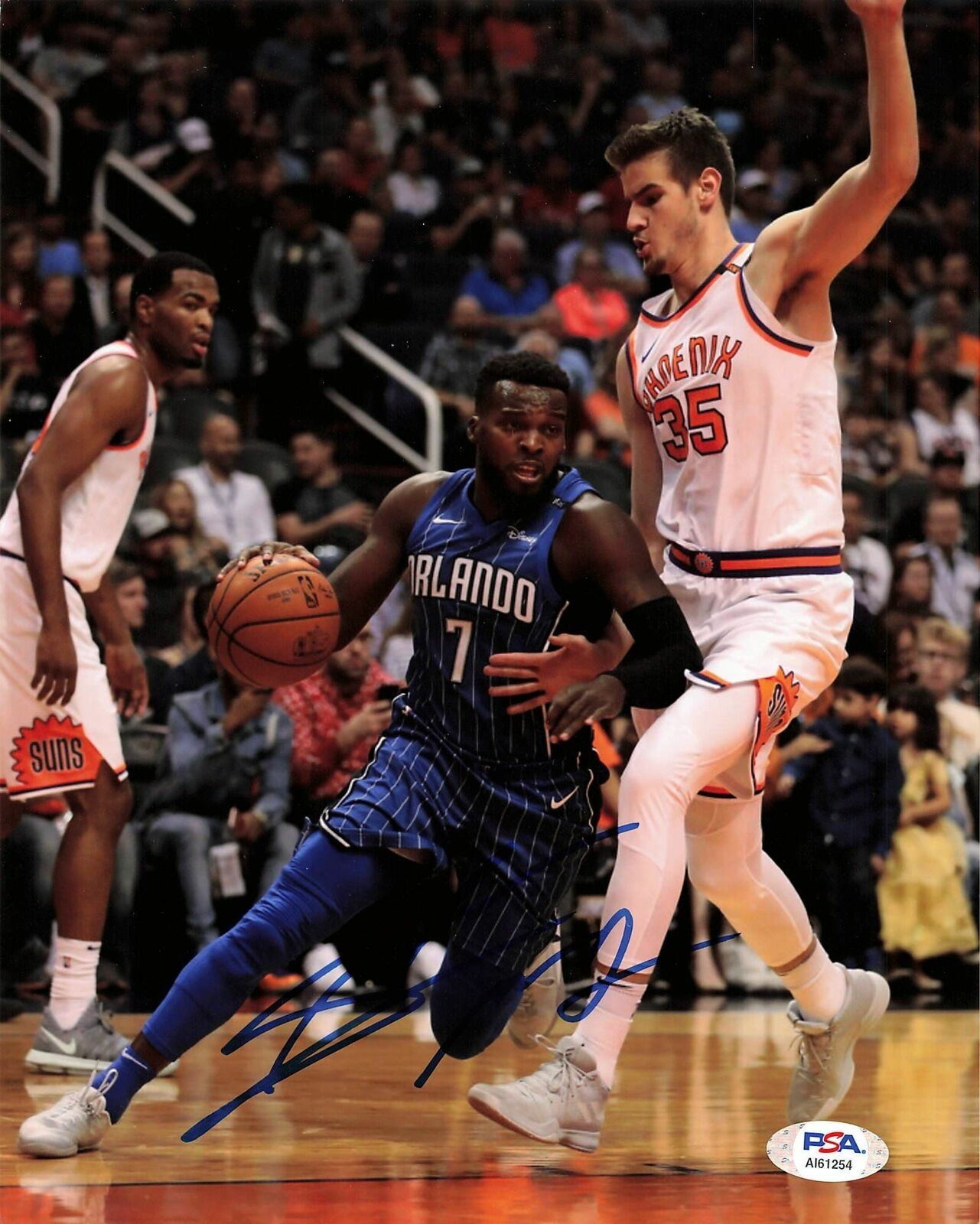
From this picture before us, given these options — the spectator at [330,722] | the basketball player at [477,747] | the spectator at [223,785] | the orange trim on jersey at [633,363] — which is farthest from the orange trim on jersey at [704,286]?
the spectator at [330,722]

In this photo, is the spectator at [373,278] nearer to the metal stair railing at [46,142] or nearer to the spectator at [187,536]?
the metal stair railing at [46,142]

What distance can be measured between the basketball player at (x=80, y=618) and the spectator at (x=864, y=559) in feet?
18.0

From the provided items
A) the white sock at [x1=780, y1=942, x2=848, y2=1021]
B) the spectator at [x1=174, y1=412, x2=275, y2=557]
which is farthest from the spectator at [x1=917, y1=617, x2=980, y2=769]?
the white sock at [x1=780, y1=942, x2=848, y2=1021]

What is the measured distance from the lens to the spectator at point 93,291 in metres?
10.2

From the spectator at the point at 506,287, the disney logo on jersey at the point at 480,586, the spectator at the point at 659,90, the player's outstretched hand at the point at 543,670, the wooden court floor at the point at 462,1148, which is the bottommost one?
the wooden court floor at the point at 462,1148

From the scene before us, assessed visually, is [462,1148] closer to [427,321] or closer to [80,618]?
[80,618]

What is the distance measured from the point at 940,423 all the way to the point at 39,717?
800 cm

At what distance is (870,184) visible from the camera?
13.7 ft

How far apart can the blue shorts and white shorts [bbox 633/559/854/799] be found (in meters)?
0.40

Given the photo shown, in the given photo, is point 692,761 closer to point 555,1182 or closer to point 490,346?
point 555,1182

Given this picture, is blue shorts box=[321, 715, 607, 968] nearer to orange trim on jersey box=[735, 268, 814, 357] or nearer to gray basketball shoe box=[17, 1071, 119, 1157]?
gray basketball shoe box=[17, 1071, 119, 1157]

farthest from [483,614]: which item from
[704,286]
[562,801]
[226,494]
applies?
[226,494]

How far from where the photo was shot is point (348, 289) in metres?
Result: 10.9

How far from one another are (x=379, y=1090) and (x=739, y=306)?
246cm
